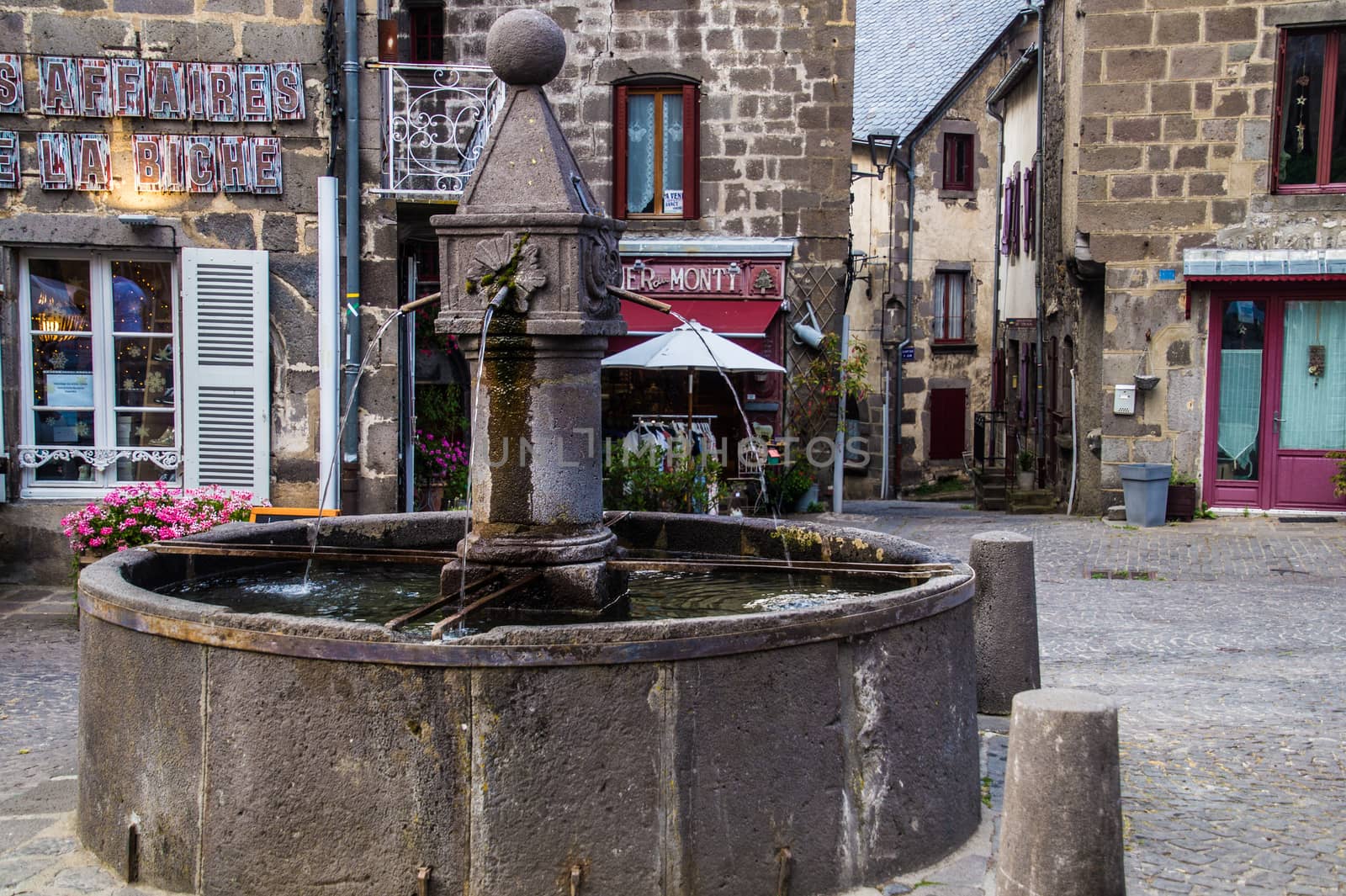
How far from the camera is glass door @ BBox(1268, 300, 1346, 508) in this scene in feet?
45.2

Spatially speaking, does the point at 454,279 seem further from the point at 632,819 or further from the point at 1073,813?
the point at 1073,813

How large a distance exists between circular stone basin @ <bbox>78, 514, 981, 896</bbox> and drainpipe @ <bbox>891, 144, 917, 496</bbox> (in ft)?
75.8

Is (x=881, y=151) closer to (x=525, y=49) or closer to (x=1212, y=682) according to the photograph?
(x=1212, y=682)

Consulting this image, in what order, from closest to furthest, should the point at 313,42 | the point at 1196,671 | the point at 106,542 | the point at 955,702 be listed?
the point at 955,702 → the point at 1196,671 → the point at 106,542 → the point at 313,42

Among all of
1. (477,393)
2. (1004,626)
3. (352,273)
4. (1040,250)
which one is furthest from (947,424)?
(477,393)

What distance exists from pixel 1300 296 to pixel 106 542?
11250 millimetres

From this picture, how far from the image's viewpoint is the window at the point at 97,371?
387 inches

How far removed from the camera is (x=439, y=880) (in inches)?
153

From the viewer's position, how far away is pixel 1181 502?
544 inches

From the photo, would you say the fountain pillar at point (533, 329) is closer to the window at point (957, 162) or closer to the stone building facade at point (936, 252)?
the stone building facade at point (936, 252)

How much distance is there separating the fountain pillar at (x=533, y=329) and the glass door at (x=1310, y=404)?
10.8 metres

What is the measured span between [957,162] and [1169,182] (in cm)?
1396

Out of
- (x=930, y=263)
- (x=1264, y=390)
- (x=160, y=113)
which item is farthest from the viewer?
(x=930, y=263)

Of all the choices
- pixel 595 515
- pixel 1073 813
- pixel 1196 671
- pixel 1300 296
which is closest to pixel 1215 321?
pixel 1300 296
